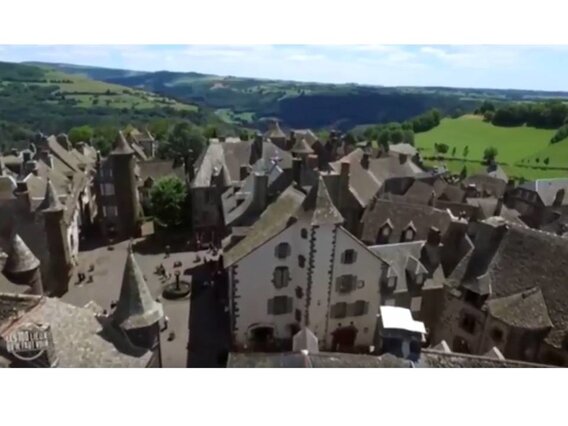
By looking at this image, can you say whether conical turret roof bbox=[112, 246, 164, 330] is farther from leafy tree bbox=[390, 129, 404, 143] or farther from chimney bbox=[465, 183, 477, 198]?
leafy tree bbox=[390, 129, 404, 143]

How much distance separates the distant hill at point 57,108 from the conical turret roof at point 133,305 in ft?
388

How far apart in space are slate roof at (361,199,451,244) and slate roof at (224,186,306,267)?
264 inches

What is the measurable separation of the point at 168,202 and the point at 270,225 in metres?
23.7

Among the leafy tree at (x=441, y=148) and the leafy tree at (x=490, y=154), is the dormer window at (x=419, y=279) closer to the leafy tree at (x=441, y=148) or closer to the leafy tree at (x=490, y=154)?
the leafy tree at (x=490, y=154)

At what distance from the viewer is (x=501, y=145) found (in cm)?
11456

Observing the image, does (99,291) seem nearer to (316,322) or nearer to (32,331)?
(316,322)

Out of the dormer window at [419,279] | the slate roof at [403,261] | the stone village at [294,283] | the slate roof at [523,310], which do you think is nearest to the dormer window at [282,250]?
the stone village at [294,283]

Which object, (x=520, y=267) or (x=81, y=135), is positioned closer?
(x=520, y=267)

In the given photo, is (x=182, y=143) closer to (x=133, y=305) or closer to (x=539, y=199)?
(x=539, y=199)

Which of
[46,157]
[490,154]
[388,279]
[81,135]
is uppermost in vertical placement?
[46,157]

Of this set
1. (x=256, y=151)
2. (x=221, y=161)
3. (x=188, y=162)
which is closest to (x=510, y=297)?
(x=221, y=161)

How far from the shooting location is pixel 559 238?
26609mm

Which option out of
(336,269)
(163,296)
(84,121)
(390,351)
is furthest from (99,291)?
(84,121)

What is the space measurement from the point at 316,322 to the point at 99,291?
19.9 m
